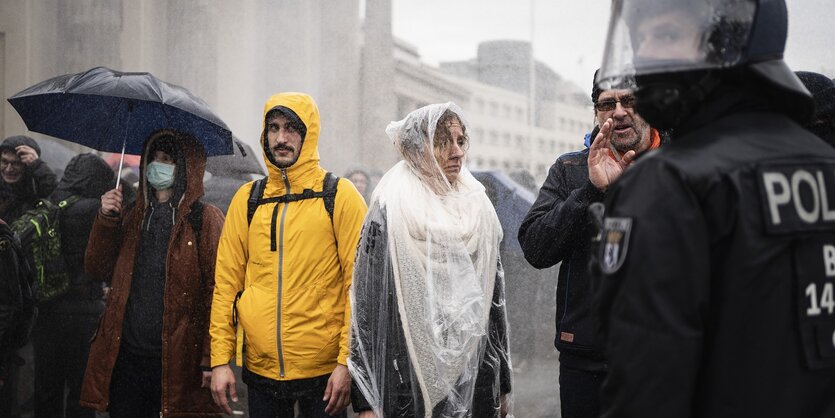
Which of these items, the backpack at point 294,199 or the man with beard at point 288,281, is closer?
the man with beard at point 288,281

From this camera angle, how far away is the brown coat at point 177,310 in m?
3.58

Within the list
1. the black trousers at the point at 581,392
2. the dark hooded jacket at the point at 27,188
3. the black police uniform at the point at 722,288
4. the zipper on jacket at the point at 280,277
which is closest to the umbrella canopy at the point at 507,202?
the dark hooded jacket at the point at 27,188

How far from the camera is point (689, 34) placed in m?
1.54

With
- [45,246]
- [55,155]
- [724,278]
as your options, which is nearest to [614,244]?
[724,278]

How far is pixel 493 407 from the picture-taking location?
3.05 metres

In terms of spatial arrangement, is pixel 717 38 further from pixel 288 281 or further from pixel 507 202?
pixel 507 202

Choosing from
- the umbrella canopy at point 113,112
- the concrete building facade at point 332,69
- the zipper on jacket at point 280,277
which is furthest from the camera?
the concrete building facade at point 332,69

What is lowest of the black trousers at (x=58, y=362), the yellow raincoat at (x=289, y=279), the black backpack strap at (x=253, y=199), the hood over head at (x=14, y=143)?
A: the black trousers at (x=58, y=362)

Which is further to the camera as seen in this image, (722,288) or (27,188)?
(27,188)

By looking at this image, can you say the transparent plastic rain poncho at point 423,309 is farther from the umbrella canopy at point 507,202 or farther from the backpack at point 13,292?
the umbrella canopy at point 507,202

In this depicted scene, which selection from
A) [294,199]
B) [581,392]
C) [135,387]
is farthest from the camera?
[135,387]

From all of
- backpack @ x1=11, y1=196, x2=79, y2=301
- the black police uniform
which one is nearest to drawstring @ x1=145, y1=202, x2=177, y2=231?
backpack @ x1=11, y1=196, x2=79, y2=301

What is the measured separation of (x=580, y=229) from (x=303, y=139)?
49.8 inches

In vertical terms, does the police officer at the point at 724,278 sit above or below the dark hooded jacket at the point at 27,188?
below
